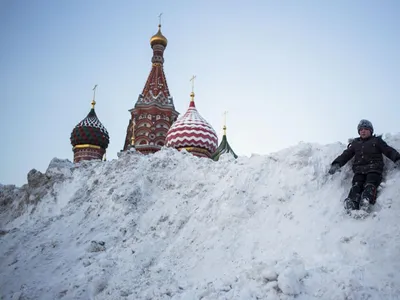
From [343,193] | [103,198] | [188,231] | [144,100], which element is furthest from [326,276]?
[144,100]

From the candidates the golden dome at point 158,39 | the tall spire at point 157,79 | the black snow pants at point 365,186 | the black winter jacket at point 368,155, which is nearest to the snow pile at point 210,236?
the black snow pants at point 365,186

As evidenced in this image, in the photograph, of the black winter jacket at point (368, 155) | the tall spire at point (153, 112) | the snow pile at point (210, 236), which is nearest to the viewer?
the snow pile at point (210, 236)

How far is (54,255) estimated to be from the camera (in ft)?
24.3

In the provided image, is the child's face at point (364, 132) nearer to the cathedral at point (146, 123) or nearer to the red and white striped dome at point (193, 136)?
the red and white striped dome at point (193, 136)

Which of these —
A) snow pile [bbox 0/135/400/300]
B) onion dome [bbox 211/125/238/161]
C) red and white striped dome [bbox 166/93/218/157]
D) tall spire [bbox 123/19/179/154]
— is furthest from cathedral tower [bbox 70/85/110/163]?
snow pile [bbox 0/135/400/300]

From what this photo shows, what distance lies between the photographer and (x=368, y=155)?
5.92m

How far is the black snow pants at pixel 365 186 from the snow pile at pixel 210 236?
19 centimetres

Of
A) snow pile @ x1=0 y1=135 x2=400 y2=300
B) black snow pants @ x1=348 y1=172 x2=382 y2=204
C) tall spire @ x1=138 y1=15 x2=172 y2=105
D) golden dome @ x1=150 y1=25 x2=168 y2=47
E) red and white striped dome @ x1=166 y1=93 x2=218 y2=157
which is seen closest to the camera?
snow pile @ x1=0 y1=135 x2=400 y2=300

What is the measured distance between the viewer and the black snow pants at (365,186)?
5383 mm

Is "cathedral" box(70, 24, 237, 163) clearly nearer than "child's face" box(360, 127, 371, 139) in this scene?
No

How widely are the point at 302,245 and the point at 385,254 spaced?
3.59ft

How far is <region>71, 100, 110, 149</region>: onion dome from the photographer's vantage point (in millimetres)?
29188

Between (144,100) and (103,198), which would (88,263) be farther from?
(144,100)

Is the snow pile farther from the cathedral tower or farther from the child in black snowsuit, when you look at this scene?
the cathedral tower
